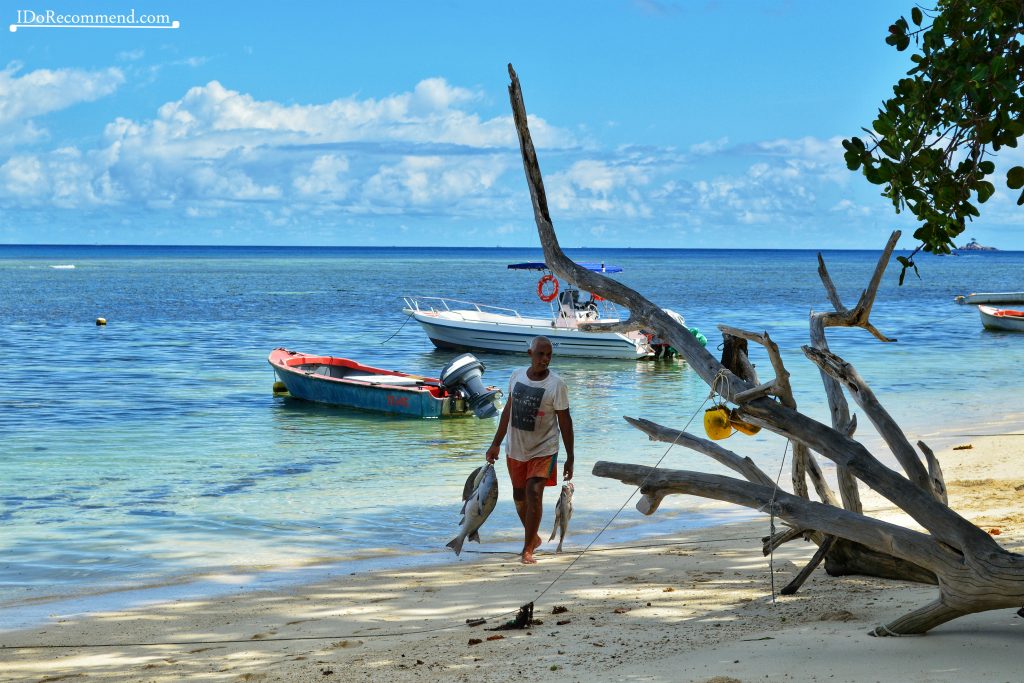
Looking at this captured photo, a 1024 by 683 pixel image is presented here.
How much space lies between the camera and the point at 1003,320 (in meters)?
35.3

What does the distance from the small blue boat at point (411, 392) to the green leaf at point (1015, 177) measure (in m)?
13.0

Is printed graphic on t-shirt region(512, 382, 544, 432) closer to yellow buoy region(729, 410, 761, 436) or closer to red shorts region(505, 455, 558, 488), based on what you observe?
red shorts region(505, 455, 558, 488)

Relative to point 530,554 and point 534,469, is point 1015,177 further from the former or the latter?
point 530,554

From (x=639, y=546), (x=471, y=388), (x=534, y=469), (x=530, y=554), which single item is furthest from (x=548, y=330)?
(x=534, y=469)

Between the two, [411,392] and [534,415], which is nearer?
[534,415]

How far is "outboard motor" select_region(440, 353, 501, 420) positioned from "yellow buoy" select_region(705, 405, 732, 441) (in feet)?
40.7

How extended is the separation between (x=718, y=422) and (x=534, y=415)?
2.54m

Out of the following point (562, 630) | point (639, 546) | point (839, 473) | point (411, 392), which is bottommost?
point (639, 546)

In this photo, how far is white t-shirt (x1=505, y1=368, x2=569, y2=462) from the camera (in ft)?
24.6

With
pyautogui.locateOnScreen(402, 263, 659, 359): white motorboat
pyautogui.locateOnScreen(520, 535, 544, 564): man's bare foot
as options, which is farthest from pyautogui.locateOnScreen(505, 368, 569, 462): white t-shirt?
pyautogui.locateOnScreen(402, 263, 659, 359): white motorboat

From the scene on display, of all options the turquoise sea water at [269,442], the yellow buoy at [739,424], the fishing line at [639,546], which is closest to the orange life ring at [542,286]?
the turquoise sea water at [269,442]

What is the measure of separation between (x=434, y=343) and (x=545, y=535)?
21.7 m

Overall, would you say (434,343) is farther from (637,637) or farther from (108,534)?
(637,637)

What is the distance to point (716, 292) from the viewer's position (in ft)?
233
